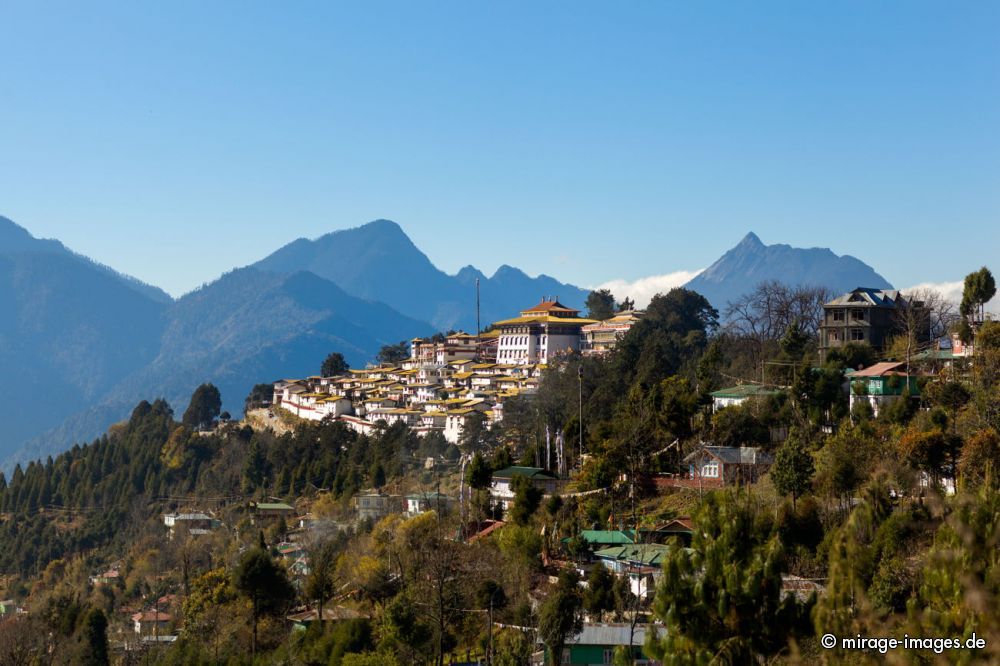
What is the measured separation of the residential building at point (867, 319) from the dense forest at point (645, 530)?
0.82 meters

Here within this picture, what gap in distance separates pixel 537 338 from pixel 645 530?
115 feet

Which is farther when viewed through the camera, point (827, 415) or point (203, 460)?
point (203, 460)

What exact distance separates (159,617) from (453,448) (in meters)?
14.3

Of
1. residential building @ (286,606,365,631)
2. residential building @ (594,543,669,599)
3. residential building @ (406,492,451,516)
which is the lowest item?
residential building @ (286,606,365,631)

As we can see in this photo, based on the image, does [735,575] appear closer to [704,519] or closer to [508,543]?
[704,519]

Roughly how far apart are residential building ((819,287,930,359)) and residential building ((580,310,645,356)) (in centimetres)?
1908

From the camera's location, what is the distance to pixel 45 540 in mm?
61062

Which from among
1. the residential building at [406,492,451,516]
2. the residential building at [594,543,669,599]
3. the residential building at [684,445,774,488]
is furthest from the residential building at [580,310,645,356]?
the residential building at [594,543,669,599]

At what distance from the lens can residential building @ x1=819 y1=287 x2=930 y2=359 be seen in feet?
117

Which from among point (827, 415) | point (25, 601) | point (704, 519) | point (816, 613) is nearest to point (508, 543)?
point (827, 415)

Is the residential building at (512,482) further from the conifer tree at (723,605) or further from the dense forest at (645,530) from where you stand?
the conifer tree at (723,605)

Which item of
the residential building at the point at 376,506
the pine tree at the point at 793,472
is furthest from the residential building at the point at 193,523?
the pine tree at the point at 793,472

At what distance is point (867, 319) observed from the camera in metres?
35.8

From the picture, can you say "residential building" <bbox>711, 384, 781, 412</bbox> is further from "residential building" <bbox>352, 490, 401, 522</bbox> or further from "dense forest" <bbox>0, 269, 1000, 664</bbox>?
"residential building" <bbox>352, 490, 401, 522</bbox>
